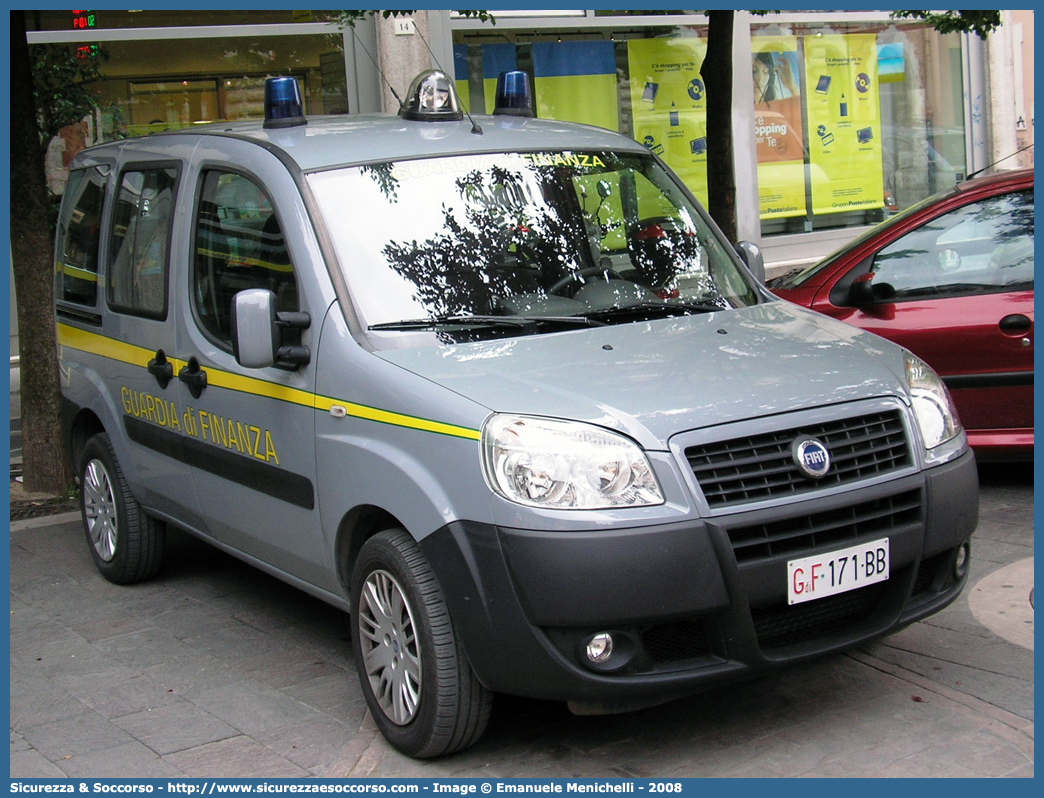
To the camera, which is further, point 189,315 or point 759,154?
point 759,154

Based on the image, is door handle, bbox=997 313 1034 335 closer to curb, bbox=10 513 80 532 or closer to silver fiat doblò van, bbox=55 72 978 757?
silver fiat doblò van, bbox=55 72 978 757

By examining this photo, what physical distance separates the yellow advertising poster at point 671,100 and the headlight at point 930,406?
10.4 m

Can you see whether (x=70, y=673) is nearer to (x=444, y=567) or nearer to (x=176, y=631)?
(x=176, y=631)

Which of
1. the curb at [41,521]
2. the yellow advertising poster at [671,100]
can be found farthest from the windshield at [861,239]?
the yellow advertising poster at [671,100]

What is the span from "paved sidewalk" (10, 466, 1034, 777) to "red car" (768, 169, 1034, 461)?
2.79ft

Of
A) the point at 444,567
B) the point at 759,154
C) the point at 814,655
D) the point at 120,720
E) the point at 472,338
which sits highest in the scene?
the point at 759,154

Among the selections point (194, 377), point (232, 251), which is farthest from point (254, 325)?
point (194, 377)

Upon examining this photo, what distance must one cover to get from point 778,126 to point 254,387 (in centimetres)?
1181

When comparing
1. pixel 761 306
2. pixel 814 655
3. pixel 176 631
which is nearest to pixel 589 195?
pixel 761 306

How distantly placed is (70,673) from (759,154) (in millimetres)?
11768

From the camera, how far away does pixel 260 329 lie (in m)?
4.20

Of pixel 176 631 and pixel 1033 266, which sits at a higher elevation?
pixel 1033 266

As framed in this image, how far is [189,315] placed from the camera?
201 inches

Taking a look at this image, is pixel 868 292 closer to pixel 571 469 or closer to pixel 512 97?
pixel 512 97
